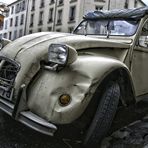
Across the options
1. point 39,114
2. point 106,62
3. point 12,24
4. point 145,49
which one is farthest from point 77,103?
point 12,24

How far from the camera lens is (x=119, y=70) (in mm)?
3922

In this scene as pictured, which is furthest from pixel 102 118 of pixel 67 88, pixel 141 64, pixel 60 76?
pixel 141 64

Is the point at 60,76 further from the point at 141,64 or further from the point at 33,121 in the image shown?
the point at 141,64

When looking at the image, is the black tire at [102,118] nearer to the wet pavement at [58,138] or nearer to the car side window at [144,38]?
the wet pavement at [58,138]

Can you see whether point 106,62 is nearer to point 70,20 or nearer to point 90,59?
point 90,59

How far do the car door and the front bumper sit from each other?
1878 mm

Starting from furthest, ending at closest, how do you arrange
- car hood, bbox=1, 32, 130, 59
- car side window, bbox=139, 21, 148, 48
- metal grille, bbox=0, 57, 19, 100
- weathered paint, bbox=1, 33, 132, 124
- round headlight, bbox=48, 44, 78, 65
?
car side window, bbox=139, 21, 148, 48 < car hood, bbox=1, 32, 130, 59 < metal grille, bbox=0, 57, 19, 100 < round headlight, bbox=48, 44, 78, 65 < weathered paint, bbox=1, 33, 132, 124

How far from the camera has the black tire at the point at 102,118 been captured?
3553 millimetres

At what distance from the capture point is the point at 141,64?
196 inches

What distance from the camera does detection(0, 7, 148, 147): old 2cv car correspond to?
11.0 ft

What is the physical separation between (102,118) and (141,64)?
1.69m

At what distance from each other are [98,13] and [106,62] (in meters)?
2.07

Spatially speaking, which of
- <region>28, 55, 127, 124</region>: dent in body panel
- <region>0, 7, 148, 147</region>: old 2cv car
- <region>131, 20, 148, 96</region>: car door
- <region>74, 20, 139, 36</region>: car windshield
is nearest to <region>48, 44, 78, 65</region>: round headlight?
<region>0, 7, 148, 147</region>: old 2cv car

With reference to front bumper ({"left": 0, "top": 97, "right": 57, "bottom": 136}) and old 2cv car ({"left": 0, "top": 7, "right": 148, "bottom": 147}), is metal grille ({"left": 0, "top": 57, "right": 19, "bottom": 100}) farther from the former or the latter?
front bumper ({"left": 0, "top": 97, "right": 57, "bottom": 136})
